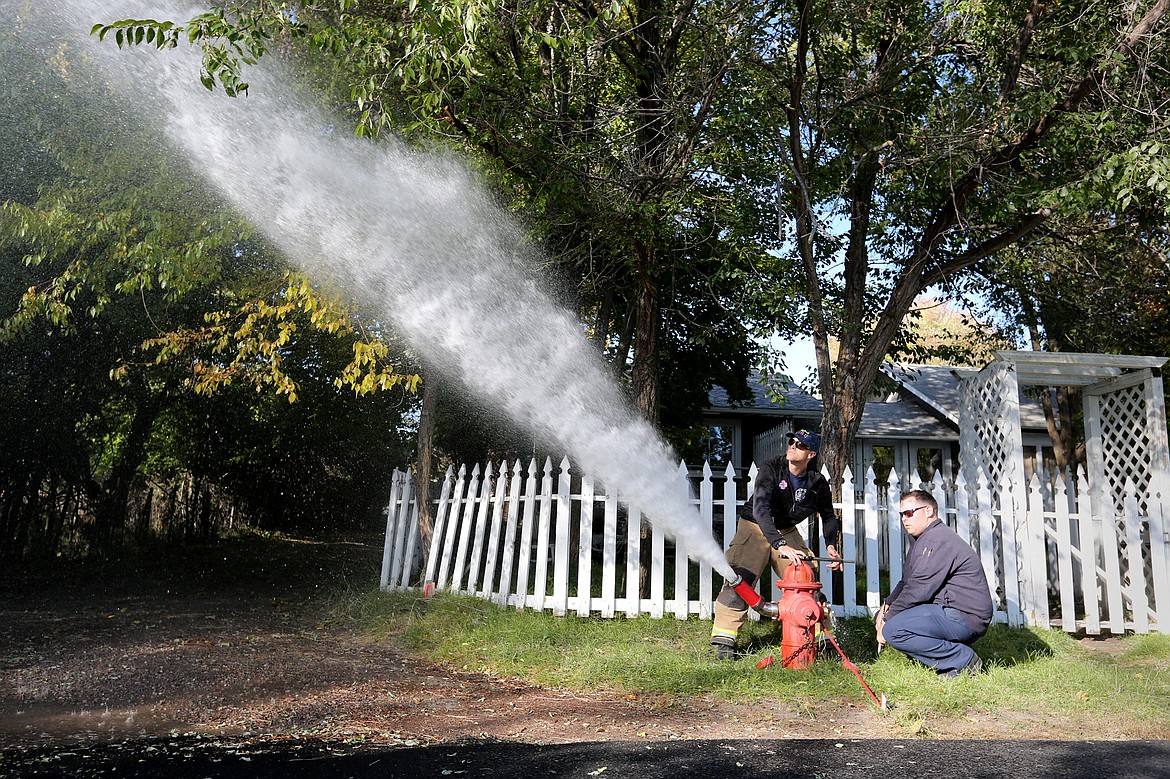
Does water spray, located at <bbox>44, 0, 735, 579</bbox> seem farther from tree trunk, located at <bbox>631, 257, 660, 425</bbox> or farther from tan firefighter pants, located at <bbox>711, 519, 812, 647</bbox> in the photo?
tan firefighter pants, located at <bbox>711, 519, 812, 647</bbox>

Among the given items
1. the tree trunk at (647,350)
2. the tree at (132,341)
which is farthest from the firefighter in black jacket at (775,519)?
the tree at (132,341)

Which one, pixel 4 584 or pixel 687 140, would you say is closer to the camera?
pixel 687 140

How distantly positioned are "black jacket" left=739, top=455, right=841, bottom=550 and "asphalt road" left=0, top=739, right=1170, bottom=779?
221cm

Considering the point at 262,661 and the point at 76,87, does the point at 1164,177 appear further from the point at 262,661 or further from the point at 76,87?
the point at 76,87

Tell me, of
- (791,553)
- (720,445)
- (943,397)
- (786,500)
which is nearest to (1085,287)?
(943,397)

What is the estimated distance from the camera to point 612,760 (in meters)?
4.06

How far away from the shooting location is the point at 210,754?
4.11 metres

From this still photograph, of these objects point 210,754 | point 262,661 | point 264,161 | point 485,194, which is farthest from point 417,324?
point 210,754

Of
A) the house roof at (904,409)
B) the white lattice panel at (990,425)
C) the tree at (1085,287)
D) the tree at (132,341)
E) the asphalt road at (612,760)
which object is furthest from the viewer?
the house roof at (904,409)

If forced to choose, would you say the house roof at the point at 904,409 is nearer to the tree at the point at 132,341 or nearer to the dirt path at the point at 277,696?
the tree at the point at 132,341

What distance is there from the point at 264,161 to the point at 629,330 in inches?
206

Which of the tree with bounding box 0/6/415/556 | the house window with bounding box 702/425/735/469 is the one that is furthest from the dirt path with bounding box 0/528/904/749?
the house window with bounding box 702/425/735/469

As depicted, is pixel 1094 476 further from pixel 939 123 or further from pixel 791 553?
pixel 791 553

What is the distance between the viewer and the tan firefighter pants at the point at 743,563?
6.36 m
